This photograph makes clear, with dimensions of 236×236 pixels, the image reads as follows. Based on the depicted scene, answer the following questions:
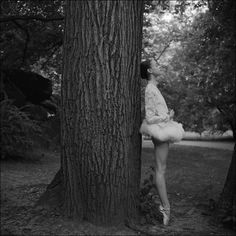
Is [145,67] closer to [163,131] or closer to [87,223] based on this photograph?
[163,131]

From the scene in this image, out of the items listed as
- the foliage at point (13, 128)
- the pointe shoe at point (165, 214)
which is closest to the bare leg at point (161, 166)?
the pointe shoe at point (165, 214)

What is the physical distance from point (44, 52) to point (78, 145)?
10.3 meters

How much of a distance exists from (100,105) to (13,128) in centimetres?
605

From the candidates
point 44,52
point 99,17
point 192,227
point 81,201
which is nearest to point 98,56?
point 99,17

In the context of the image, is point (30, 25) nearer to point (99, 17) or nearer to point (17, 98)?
point (17, 98)

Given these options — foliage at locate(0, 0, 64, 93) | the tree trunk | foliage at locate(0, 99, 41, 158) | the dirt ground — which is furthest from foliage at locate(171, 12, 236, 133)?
the tree trunk

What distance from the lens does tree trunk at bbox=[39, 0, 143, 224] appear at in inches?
180

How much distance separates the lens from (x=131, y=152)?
15.8ft

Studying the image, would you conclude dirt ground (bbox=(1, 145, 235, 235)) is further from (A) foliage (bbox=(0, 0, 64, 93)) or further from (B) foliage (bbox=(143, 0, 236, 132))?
(B) foliage (bbox=(143, 0, 236, 132))

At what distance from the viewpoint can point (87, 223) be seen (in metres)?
4.77

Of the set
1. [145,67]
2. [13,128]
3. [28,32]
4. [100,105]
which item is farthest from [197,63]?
[100,105]

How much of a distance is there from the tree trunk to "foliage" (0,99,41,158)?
543 cm

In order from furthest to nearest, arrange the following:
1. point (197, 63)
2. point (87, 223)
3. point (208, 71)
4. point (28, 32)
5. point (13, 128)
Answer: point (197, 63) → point (208, 71) → point (28, 32) → point (13, 128) → point (87, 223)

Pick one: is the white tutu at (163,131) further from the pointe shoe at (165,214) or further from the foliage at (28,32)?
the foliage at (28,32)
